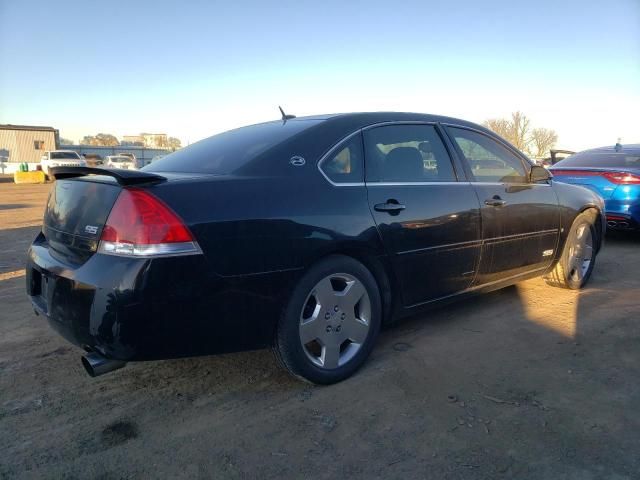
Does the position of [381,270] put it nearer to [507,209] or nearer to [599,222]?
[507,209]

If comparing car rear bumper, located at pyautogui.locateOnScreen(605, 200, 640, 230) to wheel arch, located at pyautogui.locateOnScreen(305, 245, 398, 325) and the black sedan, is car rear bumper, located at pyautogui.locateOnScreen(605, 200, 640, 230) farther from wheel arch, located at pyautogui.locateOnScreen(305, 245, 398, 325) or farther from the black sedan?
wheel arch, located at pyautogui.locateOnScreen(305, 245, 398, 325)

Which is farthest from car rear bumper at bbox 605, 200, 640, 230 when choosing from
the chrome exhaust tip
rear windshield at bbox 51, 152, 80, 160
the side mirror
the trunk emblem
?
rear windshield at bbox 51, 152, 80, 160

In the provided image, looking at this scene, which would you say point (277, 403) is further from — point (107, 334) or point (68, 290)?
point (68, 290)

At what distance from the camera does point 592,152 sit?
→ 25.3 feet

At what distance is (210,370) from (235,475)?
1037 millimetres

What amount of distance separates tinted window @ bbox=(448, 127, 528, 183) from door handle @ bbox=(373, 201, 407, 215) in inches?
36.7

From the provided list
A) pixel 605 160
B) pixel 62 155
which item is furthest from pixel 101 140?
pixel 605 160

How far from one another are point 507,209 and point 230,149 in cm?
214

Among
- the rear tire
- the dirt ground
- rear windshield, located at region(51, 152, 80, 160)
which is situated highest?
rear windshield, located at region(51, 152, 80, 160)

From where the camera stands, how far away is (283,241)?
96.6 inches

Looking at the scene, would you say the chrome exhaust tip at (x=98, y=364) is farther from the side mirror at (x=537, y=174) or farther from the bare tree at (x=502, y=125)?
the bare tree at (x=502, y=125)

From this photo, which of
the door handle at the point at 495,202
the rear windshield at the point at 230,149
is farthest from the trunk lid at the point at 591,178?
the rear windshield at the point at 230,149

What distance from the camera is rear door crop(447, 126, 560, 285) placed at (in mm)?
3580

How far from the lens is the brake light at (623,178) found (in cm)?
641
